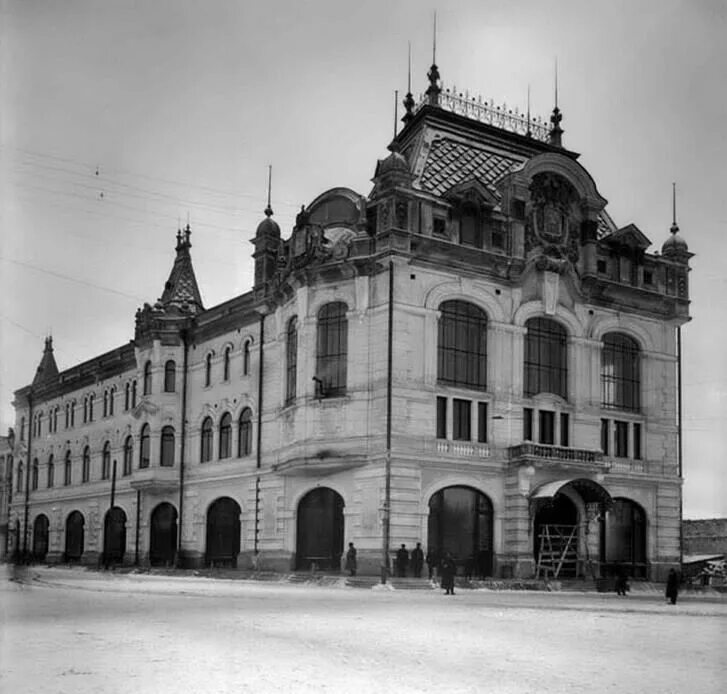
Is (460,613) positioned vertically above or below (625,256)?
below

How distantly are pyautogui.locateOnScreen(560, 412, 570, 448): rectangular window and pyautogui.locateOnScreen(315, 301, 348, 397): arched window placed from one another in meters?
10.1

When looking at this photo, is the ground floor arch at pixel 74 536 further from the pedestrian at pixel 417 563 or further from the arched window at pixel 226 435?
the pedestrian at pixel 417 563

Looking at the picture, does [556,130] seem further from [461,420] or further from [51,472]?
[51,472]

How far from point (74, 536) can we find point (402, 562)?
3665 cm

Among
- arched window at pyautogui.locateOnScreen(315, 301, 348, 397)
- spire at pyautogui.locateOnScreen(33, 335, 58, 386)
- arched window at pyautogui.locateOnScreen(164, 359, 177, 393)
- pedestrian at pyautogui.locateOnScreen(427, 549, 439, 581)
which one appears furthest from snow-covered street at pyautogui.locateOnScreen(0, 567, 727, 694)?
spire at pyautogui.locateOnScreen(33, 335, 58, 386)

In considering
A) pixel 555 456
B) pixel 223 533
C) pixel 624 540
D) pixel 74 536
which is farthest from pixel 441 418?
pixel 74 536

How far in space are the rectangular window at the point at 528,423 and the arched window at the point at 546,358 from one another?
782mm

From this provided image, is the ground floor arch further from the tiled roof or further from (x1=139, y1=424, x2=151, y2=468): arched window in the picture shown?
the tiled roof

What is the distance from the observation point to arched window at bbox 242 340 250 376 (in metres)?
53.1

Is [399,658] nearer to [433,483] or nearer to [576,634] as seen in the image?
[576,634]

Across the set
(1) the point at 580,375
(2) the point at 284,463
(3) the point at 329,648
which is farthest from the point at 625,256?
(3) the point at 329,648

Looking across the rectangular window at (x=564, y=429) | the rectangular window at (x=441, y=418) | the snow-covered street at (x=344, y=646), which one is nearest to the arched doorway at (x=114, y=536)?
the rectangular window at (x=441, y=418)

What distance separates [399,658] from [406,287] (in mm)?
28357

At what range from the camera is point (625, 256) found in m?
51.3
